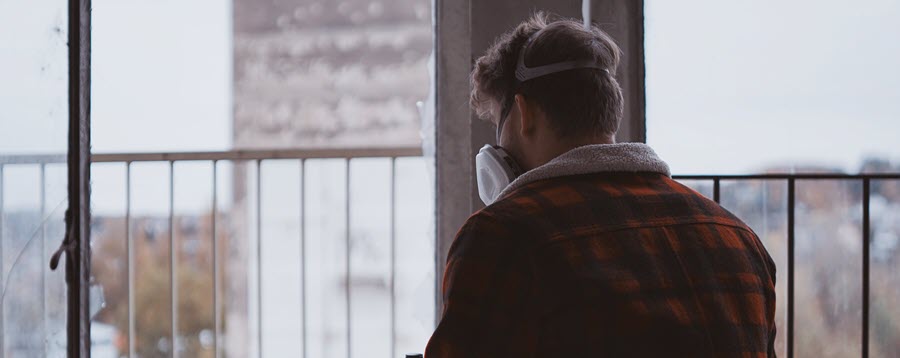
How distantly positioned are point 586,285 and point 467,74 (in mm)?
1255

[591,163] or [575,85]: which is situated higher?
[575,85]

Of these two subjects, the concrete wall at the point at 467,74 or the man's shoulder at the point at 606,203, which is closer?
the man's shoulder at the point at 606,203

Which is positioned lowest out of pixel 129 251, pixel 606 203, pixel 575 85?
pixel 129 251

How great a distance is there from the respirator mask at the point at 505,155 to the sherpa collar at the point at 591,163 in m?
0.10

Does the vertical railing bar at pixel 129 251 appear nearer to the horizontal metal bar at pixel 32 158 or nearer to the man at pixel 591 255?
the horizontal metal bar at pixel 32 158

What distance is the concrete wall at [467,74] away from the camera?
1932 mm

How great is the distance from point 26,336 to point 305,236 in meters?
1.33

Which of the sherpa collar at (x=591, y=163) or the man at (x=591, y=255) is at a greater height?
the sherpa collar at (x=591, y=163)

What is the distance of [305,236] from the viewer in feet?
9.97

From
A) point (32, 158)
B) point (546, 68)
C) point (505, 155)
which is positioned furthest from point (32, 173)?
point (546, 68)

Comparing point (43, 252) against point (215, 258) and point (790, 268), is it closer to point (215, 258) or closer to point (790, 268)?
point (215, 258)

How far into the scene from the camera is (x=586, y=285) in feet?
2.85

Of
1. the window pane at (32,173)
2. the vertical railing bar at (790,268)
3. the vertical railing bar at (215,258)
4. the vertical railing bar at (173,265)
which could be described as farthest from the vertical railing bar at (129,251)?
the vertical railing bar at (790,268)

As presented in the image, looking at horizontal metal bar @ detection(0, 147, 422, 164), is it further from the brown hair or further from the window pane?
the brown hair
